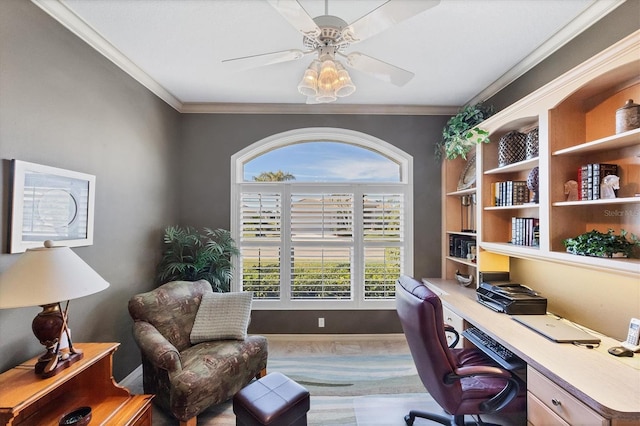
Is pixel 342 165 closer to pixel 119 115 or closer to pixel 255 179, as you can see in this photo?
pixel 255 179

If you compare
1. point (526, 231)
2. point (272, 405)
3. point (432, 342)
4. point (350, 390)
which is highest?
point (526, 231)

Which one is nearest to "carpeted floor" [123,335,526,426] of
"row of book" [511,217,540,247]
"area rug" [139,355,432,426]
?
"area rug" [139,355,432,426]

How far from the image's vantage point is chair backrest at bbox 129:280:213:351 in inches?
94.3

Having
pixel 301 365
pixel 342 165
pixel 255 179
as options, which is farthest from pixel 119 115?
pixel 301 365

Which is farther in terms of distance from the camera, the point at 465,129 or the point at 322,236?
the point at 322,236

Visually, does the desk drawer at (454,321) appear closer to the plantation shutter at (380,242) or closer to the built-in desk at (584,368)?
the built-in desk at (584,368)

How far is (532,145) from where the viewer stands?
2256 millimetres

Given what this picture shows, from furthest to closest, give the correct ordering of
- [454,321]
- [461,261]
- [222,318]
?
[461,261], [454,321], [222,318]

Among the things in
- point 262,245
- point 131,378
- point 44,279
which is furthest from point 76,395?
point 262,245

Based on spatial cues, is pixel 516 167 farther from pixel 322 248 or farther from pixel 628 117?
pixel 322 248

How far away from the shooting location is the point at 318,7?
1.92 meters

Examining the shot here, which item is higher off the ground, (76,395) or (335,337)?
(76,395)

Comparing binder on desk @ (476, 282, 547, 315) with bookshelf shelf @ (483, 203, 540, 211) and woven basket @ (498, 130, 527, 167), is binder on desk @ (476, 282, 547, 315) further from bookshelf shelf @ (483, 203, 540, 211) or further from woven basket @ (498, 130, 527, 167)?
woven basket @ (498, 130, 527, 167)

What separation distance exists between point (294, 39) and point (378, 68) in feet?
2.69
